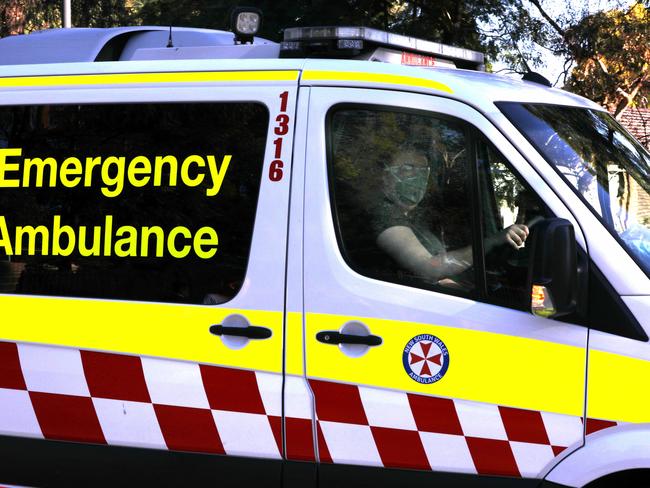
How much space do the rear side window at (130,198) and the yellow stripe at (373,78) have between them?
0.23 m

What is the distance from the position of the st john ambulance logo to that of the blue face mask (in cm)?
49

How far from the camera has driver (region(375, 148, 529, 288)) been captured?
3236 millimetres

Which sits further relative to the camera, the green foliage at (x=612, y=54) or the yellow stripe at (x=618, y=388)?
the green foliage at (x=612, y=54)

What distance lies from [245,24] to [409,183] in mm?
1377

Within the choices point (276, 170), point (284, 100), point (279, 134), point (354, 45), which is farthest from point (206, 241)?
point (354, 45)

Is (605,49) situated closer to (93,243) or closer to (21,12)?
(93,243)

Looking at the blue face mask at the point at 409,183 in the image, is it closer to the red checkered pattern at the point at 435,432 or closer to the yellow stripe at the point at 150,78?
the yellow stripe at the point at 150,78

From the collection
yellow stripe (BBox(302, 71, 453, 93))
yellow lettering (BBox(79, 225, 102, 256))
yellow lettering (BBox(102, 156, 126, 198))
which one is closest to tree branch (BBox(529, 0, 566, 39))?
yellow stripe (BBox(302, 71, 453, 93))

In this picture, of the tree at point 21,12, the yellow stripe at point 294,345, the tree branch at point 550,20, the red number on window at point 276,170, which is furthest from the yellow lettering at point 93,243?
the tree at point 21,12

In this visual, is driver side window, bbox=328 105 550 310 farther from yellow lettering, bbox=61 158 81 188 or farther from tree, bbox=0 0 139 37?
tree, bbox=0 0 139 37

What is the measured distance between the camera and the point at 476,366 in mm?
3154

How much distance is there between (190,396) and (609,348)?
1.47 metres

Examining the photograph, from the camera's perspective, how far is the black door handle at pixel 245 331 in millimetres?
3332

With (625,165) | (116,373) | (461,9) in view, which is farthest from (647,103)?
(116,373)
